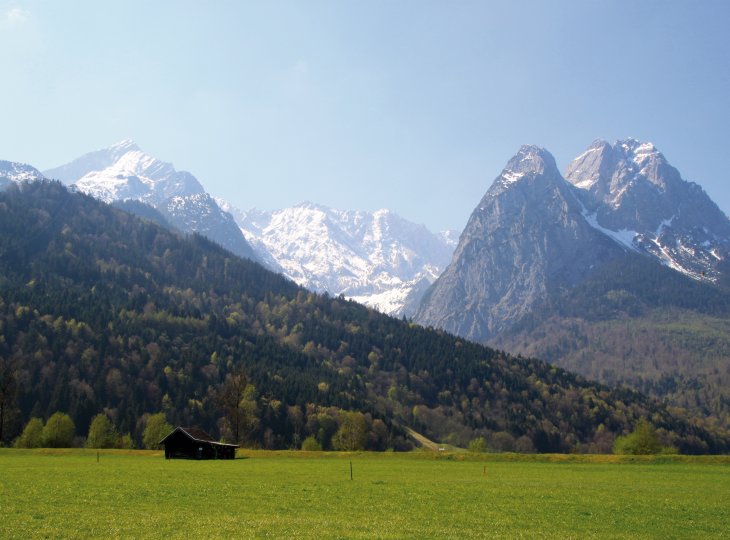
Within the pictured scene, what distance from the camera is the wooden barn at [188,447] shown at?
9944 cm

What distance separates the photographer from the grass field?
1268 inches

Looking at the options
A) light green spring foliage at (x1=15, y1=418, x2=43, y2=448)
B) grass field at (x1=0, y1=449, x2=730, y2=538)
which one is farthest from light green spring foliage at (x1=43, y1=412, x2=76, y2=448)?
grass field at (x1=0, y1=449, x2=730, y2=538)

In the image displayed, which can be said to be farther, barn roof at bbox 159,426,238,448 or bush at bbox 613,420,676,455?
bush at bbox 613,420,676,455

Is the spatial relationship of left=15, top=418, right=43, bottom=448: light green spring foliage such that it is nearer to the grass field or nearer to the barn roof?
the barn roof

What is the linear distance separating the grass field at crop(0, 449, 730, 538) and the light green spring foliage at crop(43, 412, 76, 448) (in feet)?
209

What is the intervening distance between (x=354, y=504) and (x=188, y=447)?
65.8 metres

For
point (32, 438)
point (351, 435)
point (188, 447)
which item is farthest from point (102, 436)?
point (351, 435)

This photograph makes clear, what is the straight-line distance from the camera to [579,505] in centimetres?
4394

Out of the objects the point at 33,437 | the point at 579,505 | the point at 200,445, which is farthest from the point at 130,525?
the point at 33,437

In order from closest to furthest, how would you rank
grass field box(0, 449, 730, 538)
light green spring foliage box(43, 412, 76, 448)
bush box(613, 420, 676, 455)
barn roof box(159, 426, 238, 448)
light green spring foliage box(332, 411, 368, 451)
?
1. grass field box(0, 449, 730, 538)
2. barn roof box(159, 426, 238, 448)
3. light green spring foliage box(43, 412, 76, 448)
4. bush box(613, 420, 676, 455)
5. light green spring foliage box(332, 411, 368, 451)

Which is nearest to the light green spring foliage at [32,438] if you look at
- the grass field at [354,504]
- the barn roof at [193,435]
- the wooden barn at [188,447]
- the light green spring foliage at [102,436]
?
the light green spring foliage at [102,436]

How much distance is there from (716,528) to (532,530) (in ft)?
36.6

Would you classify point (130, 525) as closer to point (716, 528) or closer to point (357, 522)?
point (357, 522)

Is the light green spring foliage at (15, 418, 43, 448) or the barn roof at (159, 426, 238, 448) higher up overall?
the barn roof at (159, 426, 238, 448)
